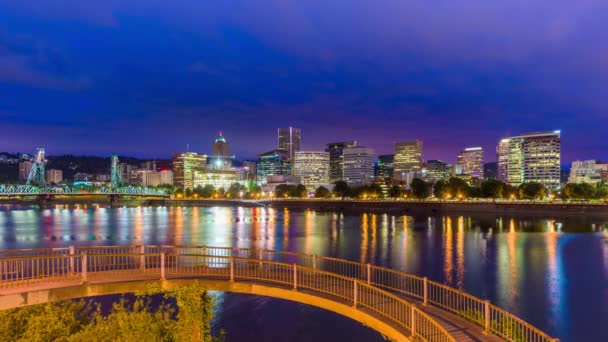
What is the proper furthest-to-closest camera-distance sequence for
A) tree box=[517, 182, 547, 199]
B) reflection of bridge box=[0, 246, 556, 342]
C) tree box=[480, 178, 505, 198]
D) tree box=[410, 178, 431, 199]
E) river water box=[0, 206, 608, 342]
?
tree box=[410, 178, 431, 199] → tree box=[517, 182, 547, 199] → tree box=[480, 178, 505, 198] → river water box=[0, 206, 608, 342] → reflection of bridge box=[0, 246, 556, 342]

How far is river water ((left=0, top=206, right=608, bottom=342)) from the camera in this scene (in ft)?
83.5

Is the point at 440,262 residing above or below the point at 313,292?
below

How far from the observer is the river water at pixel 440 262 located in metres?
25.4

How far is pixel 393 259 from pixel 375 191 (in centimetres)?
14917

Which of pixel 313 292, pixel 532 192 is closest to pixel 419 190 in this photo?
pixel 532 192

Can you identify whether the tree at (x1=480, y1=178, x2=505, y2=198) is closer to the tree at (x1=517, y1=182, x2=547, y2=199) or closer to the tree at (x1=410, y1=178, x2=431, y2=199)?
the tree at (x1=517, y1=182, x2=547, y2=199)

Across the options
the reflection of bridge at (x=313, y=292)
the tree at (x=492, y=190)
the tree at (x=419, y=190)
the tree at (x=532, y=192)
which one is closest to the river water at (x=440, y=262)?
the reflection of bridge at (x=313, y=292)

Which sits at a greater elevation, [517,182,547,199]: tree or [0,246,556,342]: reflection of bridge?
[0,246,556,342]: reflection of bridge

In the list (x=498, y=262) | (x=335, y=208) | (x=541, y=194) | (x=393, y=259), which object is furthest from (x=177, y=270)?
(x=541, y=194)

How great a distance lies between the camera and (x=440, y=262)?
4478 centimetres

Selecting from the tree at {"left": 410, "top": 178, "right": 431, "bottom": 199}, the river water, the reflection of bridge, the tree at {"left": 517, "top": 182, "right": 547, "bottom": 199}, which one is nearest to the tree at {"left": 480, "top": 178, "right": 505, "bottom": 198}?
the tree at {"left": 517, "top": 182, "right": 547, "bottom": 199}

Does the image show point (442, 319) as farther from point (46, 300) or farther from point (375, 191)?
point (375, 191)

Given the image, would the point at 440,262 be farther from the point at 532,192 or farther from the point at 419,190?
the point at 532,192

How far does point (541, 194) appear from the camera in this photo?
151 meters
